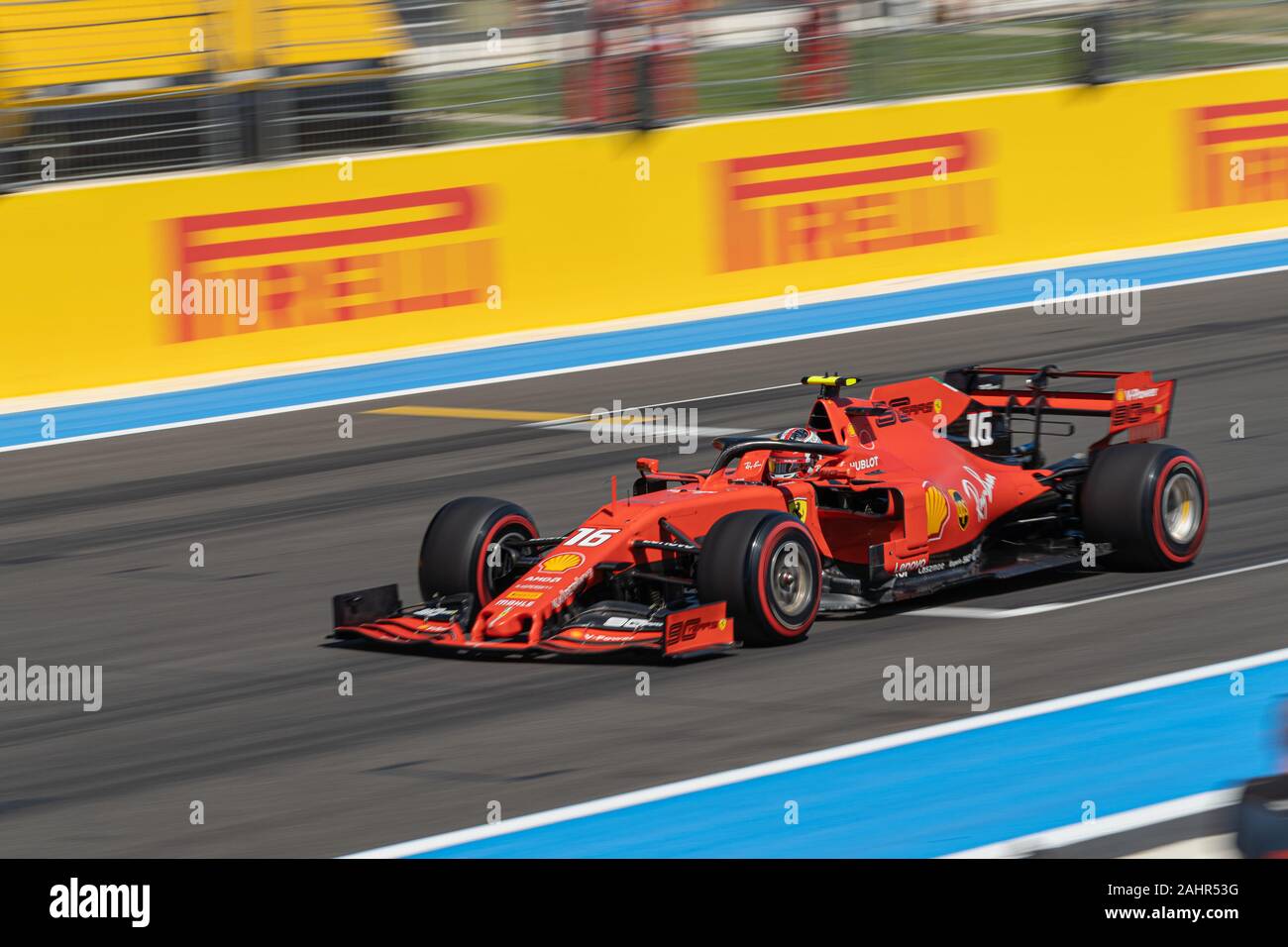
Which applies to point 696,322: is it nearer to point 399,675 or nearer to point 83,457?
point 83,457

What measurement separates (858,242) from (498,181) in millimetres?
3474

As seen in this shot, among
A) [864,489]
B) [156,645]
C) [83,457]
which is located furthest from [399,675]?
[83,457]

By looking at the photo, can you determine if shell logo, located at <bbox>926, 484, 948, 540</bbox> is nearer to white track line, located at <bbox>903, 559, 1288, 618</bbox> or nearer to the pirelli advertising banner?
white track line, located at <bbox>903, 559, 1288, 618</bbox>

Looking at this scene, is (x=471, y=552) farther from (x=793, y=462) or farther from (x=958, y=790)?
(x=958, y=790)

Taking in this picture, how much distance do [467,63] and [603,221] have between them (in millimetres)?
1724

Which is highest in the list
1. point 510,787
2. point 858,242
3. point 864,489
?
point 858,242

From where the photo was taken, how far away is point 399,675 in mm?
9031

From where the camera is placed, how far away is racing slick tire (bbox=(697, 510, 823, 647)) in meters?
8.80

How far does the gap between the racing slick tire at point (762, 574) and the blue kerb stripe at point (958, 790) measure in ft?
4.26

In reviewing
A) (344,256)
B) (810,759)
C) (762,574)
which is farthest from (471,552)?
(344,256)

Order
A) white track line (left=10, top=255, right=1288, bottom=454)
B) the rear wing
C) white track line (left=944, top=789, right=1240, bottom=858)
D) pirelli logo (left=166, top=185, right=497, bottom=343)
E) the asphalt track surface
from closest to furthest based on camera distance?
white track line (left=944, top=789, right=1240, bottom=858) < the asphalt track surface < the rear wing < white track line (left=10, top=255, right=1288, bottom=454) < pirelli logo (left=166, top=185, right=497, bottom=343)

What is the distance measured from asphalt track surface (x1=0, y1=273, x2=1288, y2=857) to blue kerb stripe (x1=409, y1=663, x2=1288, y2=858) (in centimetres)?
31

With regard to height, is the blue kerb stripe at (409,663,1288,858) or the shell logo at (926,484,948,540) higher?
the shell logo at (926,484,948,540)

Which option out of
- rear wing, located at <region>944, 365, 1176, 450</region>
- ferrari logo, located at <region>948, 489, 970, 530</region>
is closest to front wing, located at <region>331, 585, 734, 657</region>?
ferrari logo, located at <region>948, 489, 970, 530</region>
